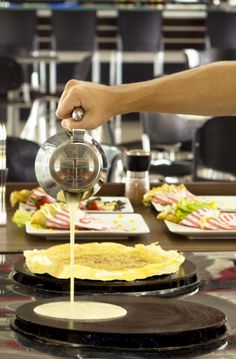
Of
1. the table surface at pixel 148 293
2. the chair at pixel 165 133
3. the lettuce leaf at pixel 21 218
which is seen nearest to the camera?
the table surface at pixel 148 293

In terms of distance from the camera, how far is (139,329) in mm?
1757

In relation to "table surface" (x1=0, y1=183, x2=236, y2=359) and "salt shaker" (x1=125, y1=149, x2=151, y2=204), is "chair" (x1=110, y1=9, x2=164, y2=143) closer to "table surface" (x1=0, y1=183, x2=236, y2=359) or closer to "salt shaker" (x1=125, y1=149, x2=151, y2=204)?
"salt shaker" (x1=125, y1=149, x2=151, y2=204)

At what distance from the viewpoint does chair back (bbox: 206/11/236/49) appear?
1028cm

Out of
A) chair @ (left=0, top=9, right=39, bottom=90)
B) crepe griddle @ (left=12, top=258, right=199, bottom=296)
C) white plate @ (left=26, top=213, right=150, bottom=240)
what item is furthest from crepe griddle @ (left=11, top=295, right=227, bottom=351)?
chair @ (left=0, top=9, right=39, bottom=90)

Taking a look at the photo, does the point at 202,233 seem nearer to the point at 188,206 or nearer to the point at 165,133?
the point at 188,206

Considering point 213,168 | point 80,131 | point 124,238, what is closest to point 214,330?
point 80,131

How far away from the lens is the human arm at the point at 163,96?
2.36m

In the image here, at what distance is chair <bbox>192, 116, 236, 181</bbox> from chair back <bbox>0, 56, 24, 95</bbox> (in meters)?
3.18

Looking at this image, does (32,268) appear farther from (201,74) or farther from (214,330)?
(201,74)

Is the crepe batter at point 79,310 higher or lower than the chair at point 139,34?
higher

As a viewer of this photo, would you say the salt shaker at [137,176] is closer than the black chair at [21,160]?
Yes

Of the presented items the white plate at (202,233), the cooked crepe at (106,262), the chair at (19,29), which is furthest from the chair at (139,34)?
the cooked crepe at (106,262)

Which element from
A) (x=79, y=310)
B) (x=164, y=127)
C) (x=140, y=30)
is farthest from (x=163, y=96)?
(x=140, y=30)

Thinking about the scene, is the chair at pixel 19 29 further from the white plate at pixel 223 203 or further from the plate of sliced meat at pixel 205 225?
the plate of sliced meat at pixel 205 225
